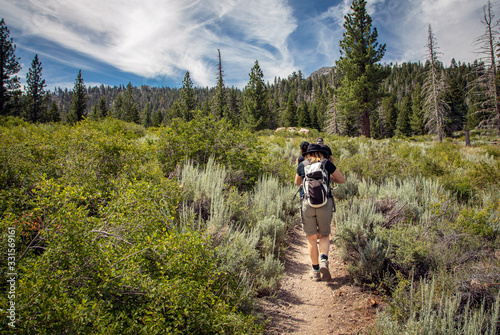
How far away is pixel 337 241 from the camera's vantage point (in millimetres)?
4176

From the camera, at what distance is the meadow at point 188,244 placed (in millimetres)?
1651

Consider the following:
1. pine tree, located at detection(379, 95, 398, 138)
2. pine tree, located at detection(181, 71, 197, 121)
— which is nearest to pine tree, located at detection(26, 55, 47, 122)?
pine tree, located at detection(181, 71, 197, 121)

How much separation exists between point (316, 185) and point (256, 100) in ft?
99.4

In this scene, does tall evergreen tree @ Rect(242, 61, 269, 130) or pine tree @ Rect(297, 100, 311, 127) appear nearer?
tall evergreen tree @ Rect(242, 61, 269, 130)

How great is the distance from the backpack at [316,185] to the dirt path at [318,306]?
116 cm

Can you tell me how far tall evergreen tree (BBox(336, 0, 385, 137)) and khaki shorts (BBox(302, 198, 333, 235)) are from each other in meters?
20.4

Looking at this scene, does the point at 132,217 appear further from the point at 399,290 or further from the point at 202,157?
the point at 202,157

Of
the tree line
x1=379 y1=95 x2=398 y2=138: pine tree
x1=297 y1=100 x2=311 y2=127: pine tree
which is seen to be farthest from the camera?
x1=297 y1=100 x2=311 y2=127: pine tree

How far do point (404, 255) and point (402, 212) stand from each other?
5.39ft

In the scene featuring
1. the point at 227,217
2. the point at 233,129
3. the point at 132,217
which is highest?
the point at 233,129

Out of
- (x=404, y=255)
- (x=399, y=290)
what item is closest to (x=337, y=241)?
(x=404, y=255)

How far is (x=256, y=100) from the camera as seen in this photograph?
32156 mm

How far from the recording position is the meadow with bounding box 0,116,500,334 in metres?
1.65

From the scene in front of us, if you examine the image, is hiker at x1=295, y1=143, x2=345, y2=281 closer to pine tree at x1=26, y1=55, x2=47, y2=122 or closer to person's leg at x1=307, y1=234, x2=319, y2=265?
person's leg at x1=307, y1=234, x2=319, y2=265
